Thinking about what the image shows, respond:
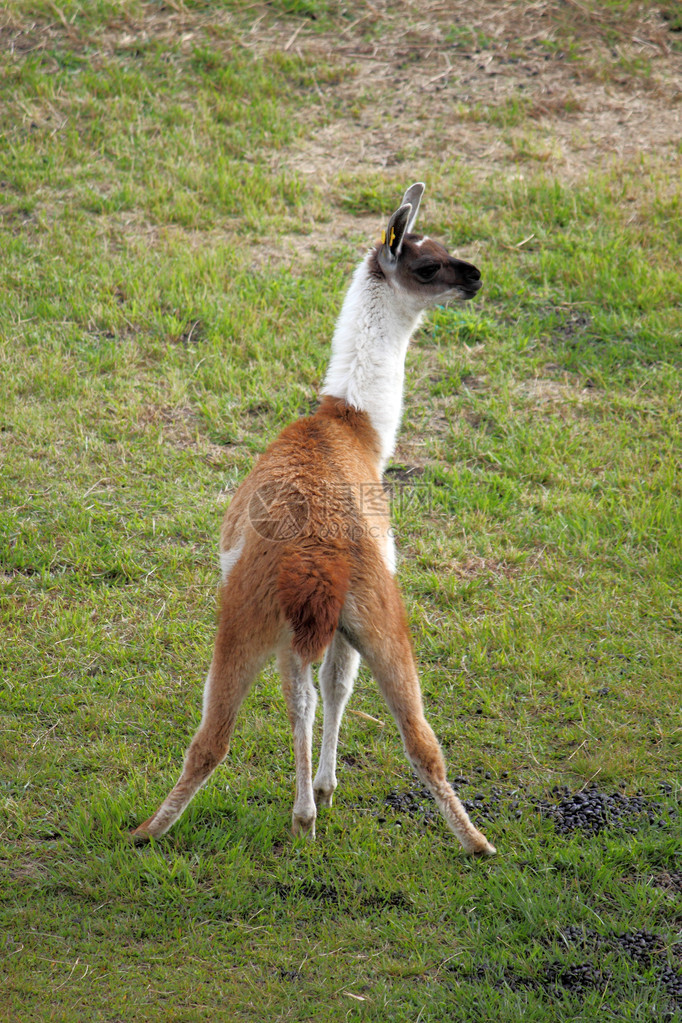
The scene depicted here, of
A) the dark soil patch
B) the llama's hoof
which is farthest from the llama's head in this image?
the llama's hoof

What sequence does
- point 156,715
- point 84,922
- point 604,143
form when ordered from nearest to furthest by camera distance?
point 84,922, point 156,715, point 604,143

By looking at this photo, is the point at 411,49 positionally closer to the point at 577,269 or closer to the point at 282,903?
the point at 577,269

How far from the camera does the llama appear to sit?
3.63 m

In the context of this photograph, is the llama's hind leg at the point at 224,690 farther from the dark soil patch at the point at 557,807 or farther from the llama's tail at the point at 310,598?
the dark soil patch at the point at 557,807

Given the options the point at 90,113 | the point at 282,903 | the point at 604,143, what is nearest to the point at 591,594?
the point at 282,903

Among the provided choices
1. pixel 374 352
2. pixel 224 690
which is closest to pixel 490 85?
pixel 374 352

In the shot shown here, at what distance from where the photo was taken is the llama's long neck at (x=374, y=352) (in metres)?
4.61

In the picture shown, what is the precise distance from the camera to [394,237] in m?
4.80

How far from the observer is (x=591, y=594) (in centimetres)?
545

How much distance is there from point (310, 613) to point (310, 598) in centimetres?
5

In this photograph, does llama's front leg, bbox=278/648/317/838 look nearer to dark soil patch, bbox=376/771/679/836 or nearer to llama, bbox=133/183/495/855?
llama, bbox=133/183/495/855

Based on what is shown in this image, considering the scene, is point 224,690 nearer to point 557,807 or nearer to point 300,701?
point 300,701

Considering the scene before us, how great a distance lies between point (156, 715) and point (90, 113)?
270 inches

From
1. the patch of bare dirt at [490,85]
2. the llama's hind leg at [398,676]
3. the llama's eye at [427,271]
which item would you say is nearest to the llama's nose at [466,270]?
the llama's eye at [427,271]
